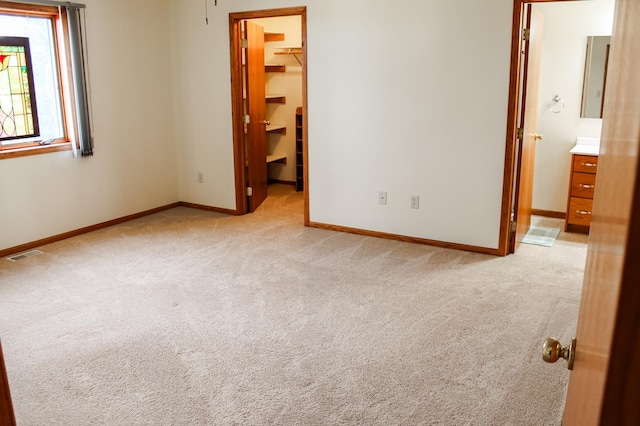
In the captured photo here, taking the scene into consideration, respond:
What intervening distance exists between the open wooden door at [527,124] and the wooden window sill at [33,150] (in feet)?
13.2

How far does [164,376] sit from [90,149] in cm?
310

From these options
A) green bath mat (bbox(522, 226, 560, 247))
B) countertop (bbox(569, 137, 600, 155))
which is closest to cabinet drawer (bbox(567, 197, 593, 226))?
green bath mat (bbox(522, 226, 560, 247))

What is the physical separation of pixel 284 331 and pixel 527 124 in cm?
277

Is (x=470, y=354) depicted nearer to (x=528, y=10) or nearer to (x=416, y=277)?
(x=416, y=277)

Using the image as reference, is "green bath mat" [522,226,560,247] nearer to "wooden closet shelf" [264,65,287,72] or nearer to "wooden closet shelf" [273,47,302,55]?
"wooden closet shelf" [273,47,302,55]

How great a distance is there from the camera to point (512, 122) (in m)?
4.21

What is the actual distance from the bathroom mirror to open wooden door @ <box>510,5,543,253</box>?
2.93 feet

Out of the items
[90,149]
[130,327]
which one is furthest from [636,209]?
[90,149]

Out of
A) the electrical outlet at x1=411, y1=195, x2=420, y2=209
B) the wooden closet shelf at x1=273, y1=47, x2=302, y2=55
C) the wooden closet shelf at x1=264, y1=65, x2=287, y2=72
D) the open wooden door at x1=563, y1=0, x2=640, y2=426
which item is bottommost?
the electrical outlet at x1=411, y1=195, x2=420, y2=209

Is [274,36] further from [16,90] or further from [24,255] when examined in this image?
[24,255]

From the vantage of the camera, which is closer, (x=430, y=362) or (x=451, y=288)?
(x=430, y=362)

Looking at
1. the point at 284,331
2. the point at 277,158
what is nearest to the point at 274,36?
the point at 277,158

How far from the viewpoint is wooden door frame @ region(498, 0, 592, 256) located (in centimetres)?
405

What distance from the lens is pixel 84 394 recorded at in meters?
2.57
